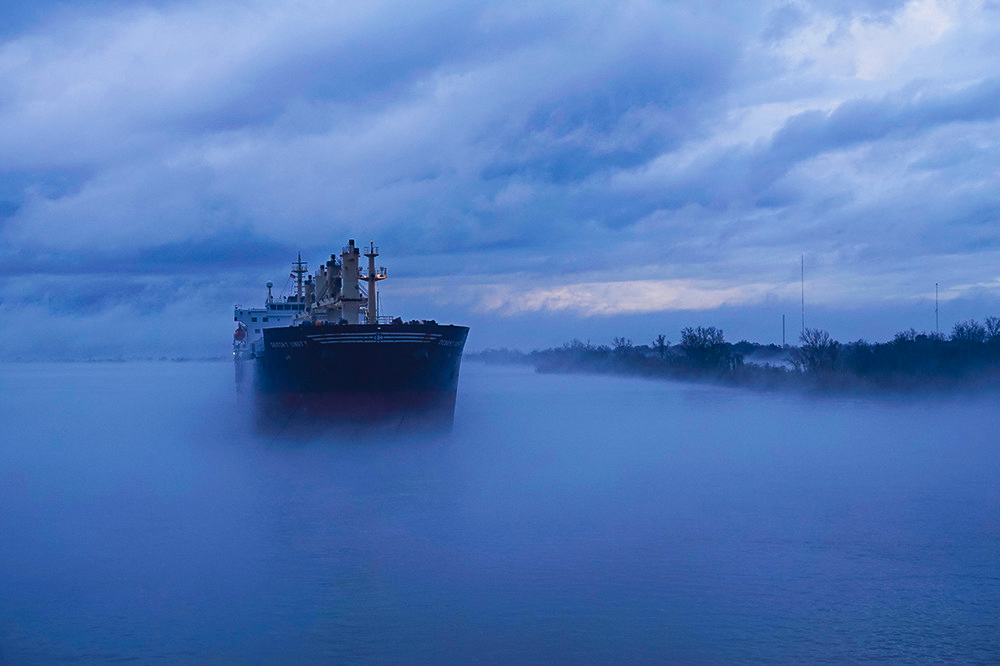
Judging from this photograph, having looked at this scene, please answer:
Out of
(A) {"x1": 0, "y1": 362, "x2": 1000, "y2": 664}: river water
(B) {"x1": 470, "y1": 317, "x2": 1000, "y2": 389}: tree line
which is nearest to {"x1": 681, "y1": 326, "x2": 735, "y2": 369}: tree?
(B) {"x1": 470, "y1": 317, "x2": 1000, "y2": 389}: tree line

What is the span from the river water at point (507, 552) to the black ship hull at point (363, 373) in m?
0.87

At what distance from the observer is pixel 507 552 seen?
14188 mm

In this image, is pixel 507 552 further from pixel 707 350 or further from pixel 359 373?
pixel 707 350

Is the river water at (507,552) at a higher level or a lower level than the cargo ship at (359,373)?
lower

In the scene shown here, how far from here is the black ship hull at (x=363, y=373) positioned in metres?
26.8

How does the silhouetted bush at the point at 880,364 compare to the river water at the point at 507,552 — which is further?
the silhouetted bush at the point at 880,364

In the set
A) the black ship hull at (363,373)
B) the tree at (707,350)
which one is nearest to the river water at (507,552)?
the black ship hull at (363,373)

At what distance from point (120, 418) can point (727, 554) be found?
136 feet

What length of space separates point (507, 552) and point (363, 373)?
13.6m

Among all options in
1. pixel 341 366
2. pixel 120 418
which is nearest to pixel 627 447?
pixel 341 366

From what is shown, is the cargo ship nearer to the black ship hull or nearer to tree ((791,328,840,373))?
the black ship hull

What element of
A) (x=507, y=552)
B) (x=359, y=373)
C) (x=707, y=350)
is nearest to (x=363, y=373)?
(x=359, y=373)

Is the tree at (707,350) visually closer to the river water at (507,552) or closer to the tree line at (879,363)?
the tree line at (879,363)

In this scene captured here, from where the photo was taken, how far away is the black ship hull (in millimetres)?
26766
